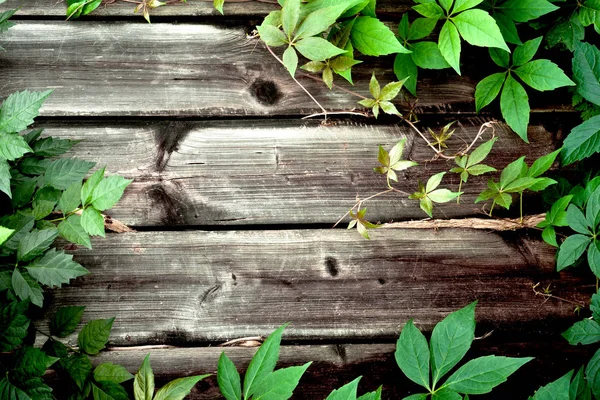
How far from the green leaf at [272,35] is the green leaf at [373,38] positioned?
0.54 feet

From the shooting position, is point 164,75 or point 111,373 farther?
point 164,75

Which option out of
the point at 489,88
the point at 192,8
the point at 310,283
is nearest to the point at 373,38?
the point at 489,88

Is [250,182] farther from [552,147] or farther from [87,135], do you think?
[552,147]

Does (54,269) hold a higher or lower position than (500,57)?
lower

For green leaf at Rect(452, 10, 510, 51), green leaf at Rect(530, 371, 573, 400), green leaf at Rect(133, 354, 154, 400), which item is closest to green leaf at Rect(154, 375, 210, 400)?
green leaf at Rect(133, 354, 154, 400)

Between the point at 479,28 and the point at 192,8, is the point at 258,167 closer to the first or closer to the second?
the point at 192,8

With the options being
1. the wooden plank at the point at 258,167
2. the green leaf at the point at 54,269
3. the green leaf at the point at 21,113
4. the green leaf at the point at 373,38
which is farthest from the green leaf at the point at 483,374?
the green leaf at the point at 21,113

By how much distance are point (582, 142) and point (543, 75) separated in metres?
0.18

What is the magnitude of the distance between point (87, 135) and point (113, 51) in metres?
0.22

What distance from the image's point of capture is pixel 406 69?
1.32m

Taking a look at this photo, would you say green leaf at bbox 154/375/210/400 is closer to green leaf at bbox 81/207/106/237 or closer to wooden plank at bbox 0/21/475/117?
green leaf at bbox 81/207/106/237

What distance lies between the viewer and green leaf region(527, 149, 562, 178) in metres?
1.24

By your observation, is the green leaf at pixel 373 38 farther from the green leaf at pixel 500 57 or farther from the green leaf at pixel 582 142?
the green leaf at pixel 582 142

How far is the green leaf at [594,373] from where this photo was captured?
1.17 metres
